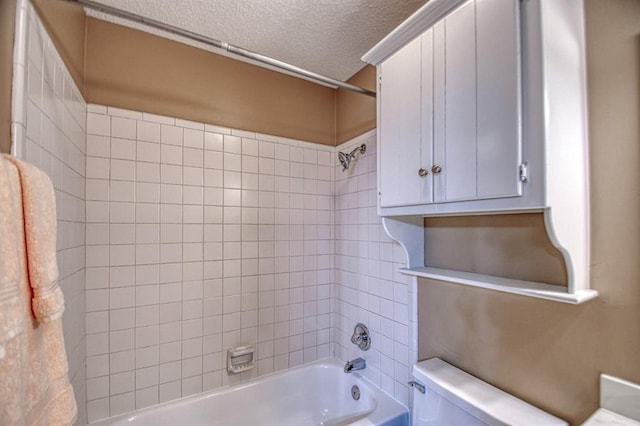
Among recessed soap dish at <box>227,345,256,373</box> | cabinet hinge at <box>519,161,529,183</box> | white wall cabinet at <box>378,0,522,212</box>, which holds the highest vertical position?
white wall cabinet at <box>378,0,522,212</box>

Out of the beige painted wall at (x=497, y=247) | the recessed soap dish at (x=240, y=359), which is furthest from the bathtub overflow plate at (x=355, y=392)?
the beige painted wall at (x=497, y=247)

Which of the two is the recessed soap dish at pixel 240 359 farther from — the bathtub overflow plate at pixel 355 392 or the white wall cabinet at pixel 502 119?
the white wall cabinet at pixel 502 119

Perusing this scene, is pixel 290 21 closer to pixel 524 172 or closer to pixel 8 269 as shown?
pixel 524 172

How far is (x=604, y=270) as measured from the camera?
0.88 meters

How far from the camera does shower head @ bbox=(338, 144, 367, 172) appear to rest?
1.92 meters

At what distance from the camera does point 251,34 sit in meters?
1.67

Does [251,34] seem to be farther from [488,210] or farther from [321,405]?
[321,405]

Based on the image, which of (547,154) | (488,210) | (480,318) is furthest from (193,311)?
(547,154)

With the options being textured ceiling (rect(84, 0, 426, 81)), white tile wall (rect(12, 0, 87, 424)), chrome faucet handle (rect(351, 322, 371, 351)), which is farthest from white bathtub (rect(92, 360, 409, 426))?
textured ceiling (rect(84, 0, 426, 81))

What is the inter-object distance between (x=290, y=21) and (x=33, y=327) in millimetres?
1641

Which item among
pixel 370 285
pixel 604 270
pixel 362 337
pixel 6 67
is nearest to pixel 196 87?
pixel 6 67

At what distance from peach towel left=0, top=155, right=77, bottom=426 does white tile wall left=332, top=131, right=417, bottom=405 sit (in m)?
1.43

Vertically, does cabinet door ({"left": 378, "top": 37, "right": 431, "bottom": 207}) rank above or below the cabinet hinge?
above

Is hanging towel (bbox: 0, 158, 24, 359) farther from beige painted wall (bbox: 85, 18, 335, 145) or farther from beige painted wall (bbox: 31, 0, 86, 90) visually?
beige painted wall (bbox: 85, 18, 335, 145)
